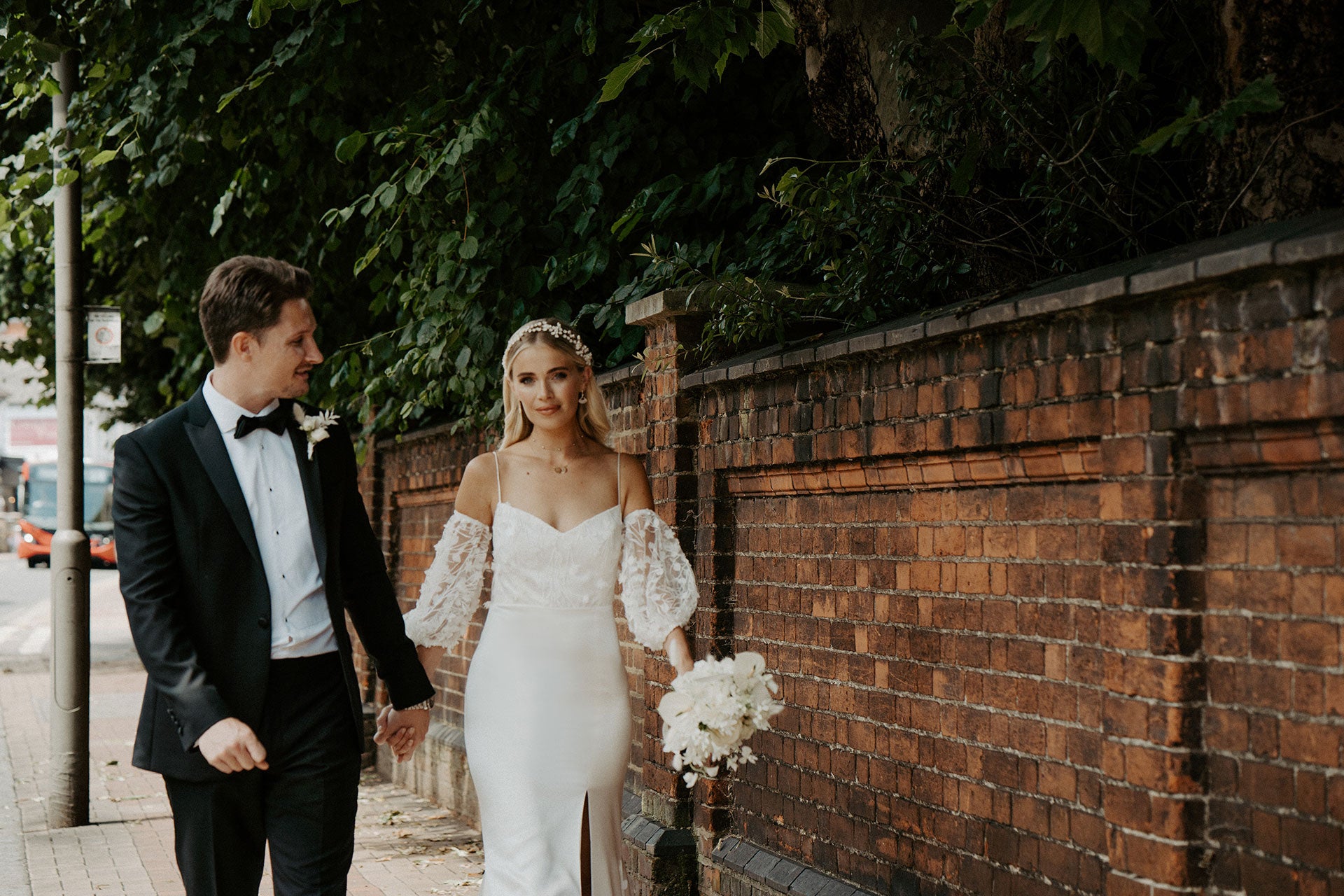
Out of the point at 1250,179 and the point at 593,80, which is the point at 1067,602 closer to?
the point at 1250,179

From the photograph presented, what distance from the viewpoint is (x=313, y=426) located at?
382 centimetres

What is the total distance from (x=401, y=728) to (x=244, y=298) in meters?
1.27

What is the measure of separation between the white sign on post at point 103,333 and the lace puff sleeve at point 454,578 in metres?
5.34

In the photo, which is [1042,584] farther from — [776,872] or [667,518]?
[667,518]

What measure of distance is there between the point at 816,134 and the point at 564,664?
3877 millimetres

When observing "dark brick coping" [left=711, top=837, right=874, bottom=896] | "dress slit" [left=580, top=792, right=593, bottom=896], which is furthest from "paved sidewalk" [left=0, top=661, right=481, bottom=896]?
"dress slit" [left=580, top=792, right=593, bottom=896]

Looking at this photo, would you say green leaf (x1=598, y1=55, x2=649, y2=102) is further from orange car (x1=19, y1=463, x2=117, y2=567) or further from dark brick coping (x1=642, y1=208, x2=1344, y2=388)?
orange car (x1=19, y1=463, x2=117, y2=567)

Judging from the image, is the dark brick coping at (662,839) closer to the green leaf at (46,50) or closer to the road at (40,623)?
the green leaf at (46,50)

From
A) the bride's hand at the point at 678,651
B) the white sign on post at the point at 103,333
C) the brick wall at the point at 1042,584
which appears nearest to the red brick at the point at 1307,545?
the brick wall at the point at 1042,584

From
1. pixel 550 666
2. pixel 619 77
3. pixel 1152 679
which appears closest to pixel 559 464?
pixel 550 666

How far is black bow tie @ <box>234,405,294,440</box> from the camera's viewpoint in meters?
3.69

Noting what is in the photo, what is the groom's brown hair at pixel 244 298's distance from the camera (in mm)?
3689

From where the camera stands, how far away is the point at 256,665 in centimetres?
356

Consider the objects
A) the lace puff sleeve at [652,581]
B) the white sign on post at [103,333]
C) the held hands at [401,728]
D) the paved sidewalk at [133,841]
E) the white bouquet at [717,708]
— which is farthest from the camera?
the white sign on post at [103,333]
